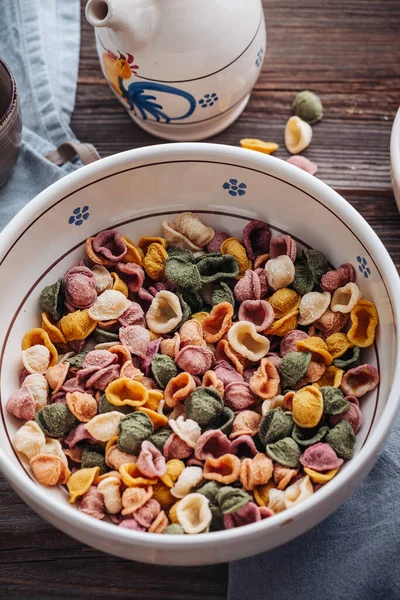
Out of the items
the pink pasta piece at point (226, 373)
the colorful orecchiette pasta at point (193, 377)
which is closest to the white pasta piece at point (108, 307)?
the colorful orecchiette pasta at point (193, 377)

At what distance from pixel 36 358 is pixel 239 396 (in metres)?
0.19

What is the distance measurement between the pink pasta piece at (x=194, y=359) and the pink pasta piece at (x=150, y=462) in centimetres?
8

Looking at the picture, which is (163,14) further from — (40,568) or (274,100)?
(40,568)

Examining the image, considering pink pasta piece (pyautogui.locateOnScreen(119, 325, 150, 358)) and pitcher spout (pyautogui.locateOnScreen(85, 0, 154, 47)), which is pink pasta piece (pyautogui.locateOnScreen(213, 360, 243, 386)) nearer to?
pink pasta piece (pyautogui.locateOnScreen(119, 325, 150, 358))

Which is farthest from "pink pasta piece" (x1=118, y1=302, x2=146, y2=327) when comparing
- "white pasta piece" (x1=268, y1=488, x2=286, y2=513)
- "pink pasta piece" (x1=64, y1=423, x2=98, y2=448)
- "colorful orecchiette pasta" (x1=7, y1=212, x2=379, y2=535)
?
"white pasta piece" (x1=268, y1=488, x2=286, y2=513)

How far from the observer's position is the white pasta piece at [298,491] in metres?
0.61

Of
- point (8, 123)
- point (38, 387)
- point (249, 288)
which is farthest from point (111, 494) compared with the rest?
point (8, 123)

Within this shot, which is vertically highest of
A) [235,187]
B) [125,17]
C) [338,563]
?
[125,17]

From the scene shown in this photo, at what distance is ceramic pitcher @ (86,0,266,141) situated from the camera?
28.8 inches

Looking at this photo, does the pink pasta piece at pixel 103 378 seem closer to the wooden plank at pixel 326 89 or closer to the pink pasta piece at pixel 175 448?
the pink pasta piece at pixel 175 448

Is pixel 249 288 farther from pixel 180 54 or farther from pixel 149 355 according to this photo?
pixel 180 54

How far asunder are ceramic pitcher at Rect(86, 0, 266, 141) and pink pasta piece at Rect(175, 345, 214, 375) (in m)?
0.28

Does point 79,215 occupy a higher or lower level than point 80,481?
higher

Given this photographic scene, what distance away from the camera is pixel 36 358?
2.26 feet
